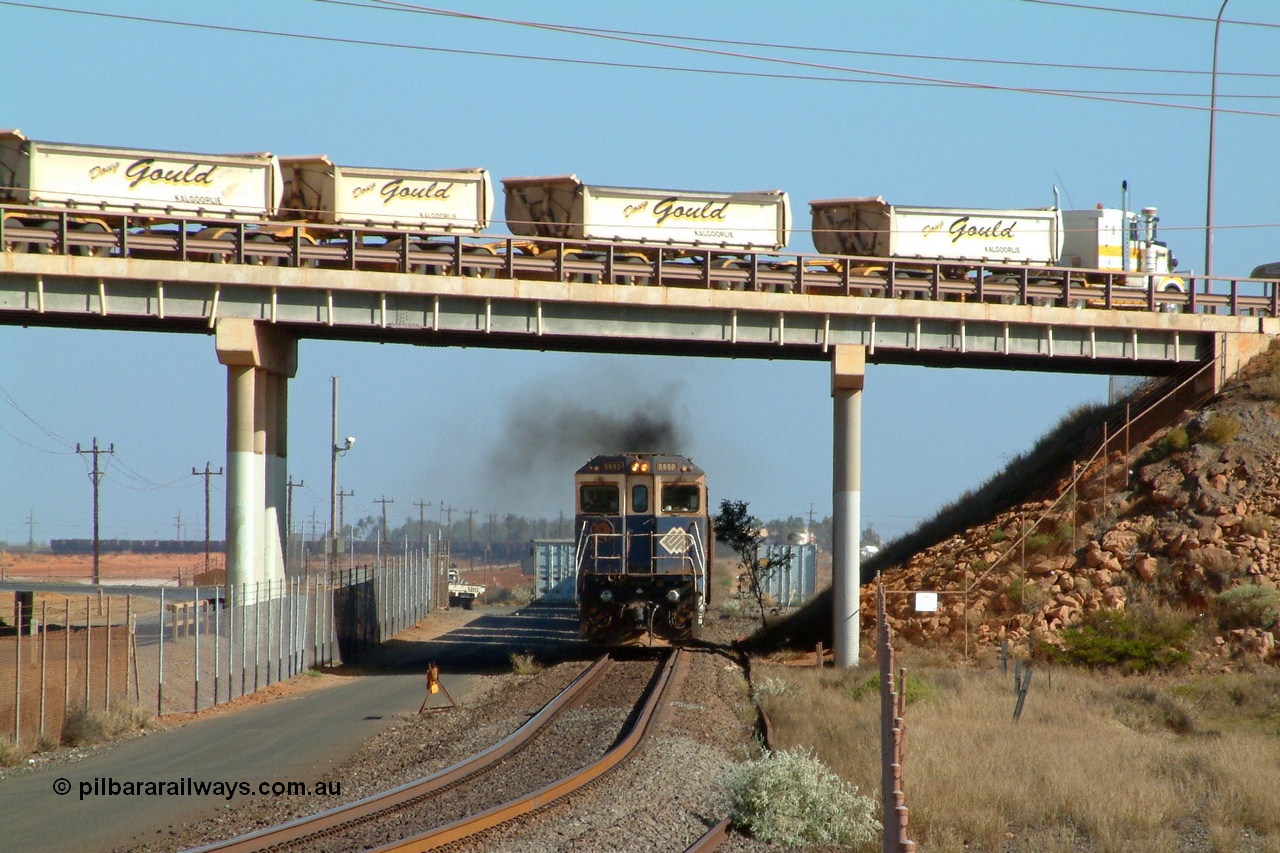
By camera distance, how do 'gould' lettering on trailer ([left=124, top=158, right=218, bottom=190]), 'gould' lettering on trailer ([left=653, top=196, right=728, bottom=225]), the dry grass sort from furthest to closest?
'gould' lettering on trailer ([left=653, top=196, right=728, bottom=225])
'gould' lettering on trailer ([left=124, top=158, right=218, bottom=190])
the dry grass

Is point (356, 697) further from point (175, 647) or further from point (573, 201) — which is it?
point (573, 201)

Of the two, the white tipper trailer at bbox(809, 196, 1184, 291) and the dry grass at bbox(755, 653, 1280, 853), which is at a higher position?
the white tipper trailer at bbox(809, 196, 1184, 291)

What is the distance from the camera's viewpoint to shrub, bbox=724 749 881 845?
39.4 ft

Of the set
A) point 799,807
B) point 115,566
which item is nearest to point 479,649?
point 799,807

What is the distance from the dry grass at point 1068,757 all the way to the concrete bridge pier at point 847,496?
4.88m

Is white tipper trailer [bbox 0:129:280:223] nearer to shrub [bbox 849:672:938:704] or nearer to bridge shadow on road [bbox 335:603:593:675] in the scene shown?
bridge shadow on road [bbox 335:603:593:675]

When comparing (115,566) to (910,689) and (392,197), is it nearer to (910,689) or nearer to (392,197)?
(392,197)

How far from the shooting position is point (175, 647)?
22641mm

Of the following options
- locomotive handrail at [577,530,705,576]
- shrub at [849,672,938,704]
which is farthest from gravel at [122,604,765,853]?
locomotive handrail at [577,530,705,576]

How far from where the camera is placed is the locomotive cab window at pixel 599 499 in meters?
27.5

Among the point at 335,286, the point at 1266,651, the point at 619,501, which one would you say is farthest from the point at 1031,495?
the point at 335,286

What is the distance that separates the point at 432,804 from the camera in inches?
509

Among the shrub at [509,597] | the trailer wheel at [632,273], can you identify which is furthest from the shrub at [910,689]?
the shrub at [509,597]

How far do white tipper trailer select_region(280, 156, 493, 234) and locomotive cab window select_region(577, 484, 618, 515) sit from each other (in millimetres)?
6962
